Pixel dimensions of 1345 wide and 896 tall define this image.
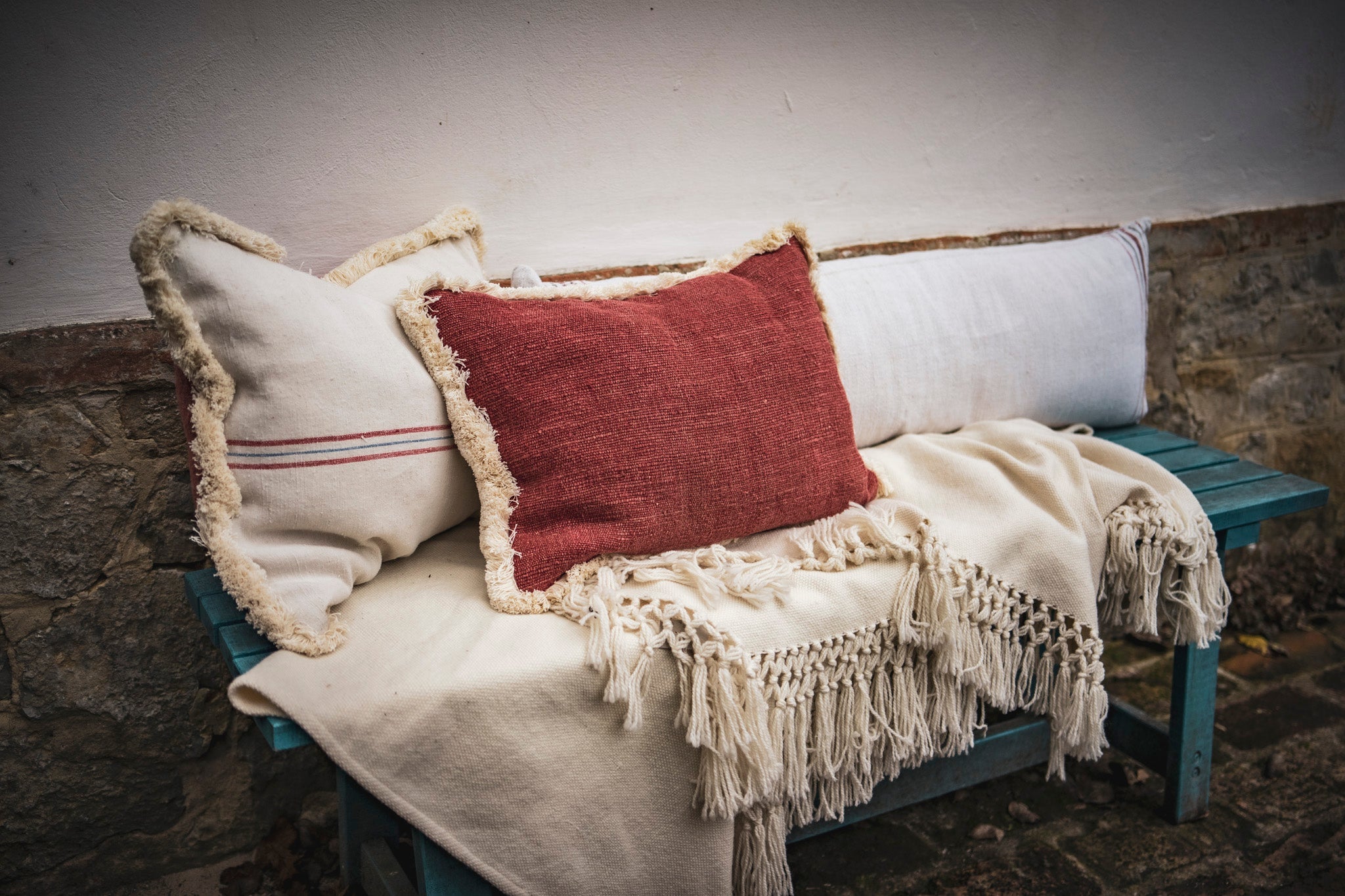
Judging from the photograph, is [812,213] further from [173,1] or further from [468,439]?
[173,1]

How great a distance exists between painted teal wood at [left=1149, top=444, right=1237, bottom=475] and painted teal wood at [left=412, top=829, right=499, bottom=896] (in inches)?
58.0

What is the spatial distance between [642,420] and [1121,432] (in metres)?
1.30

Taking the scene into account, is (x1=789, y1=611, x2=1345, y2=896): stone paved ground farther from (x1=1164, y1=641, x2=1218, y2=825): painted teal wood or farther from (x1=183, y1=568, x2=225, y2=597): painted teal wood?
(x1=183, y1=568, x2=225, y2=597): painted teal wood

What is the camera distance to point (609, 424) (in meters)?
1.33

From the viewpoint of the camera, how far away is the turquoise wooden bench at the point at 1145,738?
5.24 feet

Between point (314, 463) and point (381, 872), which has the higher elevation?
point (314, 463)

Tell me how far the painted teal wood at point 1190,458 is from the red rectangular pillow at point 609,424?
84 cm

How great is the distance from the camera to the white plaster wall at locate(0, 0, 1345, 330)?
149 cm

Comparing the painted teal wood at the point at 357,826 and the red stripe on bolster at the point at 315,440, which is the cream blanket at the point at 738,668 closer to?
the red stripe on bolster at the point at 315,440

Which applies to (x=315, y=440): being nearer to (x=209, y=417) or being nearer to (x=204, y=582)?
(x=209, y=417)

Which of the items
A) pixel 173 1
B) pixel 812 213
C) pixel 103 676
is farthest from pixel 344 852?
pixel 812 213

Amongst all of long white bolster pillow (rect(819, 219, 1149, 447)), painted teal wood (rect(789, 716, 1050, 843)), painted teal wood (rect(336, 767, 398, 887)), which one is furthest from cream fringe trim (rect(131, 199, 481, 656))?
long white bolster pillow (rect(819, 219, 1149, 447))

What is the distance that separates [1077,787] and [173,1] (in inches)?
88.1

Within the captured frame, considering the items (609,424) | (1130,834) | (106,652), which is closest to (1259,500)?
(1130,834)
